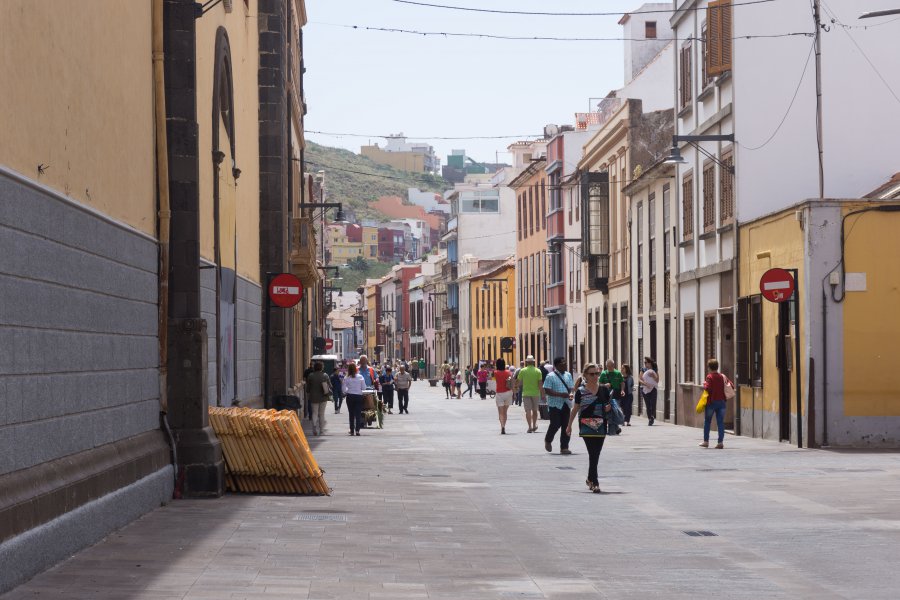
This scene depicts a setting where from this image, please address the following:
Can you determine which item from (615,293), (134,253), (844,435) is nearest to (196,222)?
(134,253)

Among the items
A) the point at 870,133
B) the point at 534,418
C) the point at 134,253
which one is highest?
the point at 870,133

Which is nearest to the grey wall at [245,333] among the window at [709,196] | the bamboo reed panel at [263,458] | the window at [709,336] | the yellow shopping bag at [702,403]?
the bamboo reed panel at [263,458]

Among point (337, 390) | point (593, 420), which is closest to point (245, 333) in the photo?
point (593, 420)

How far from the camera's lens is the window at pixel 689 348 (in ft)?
120

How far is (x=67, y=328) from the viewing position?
11398 mm

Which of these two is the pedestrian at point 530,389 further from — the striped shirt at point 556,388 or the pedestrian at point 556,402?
the pedestrian at point 556,402

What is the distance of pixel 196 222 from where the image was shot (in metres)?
16.3

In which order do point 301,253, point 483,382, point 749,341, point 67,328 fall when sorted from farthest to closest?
point 483,382 → point 301,253 → point 749,341 → point 67,328

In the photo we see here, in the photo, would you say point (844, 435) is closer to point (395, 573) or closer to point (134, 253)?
point (134, 253)

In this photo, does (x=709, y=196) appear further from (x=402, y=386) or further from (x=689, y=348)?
(x=402, y=386)

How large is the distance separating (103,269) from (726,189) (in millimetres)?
21604

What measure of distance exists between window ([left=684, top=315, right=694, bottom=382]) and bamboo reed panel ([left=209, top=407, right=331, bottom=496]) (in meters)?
20.9

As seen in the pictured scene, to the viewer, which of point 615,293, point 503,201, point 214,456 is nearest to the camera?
point 214,456

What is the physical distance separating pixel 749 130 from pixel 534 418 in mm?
7776
